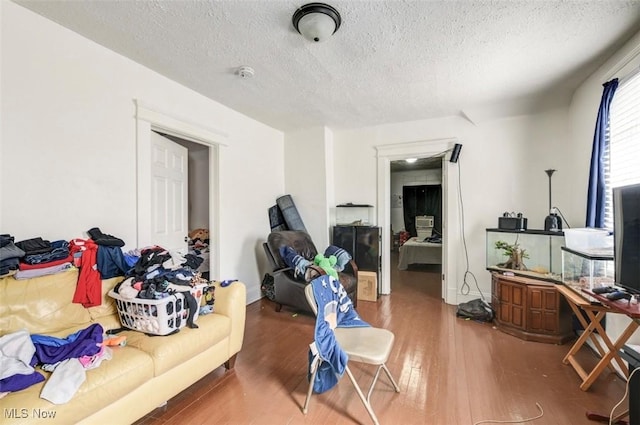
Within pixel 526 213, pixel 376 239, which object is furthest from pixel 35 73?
pixel 526 213

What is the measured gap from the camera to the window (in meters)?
2.01

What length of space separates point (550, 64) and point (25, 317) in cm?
429

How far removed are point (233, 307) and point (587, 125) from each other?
12.5 ft

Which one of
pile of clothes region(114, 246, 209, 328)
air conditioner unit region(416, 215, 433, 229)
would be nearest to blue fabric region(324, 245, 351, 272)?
pile of clothes region(114, 246, 209, 328)

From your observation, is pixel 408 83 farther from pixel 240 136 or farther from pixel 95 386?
pixel 95 386

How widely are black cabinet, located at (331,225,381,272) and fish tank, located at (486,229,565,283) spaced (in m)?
1.43

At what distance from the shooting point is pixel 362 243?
411cm

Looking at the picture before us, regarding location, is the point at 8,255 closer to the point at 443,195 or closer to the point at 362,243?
the point at 362,243

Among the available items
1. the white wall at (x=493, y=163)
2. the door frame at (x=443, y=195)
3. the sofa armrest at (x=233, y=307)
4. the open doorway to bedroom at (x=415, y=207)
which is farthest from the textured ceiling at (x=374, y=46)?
the open doorway to bedroom at (x=415, y=207)

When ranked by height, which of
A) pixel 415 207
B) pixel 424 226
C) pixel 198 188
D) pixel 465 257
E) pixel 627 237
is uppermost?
pixel 198 188

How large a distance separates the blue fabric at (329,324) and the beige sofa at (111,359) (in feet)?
2.60

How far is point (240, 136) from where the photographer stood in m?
3.67

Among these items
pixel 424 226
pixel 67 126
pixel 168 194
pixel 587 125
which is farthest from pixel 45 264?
pixel 424 226

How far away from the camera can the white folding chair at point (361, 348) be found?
1.63m
